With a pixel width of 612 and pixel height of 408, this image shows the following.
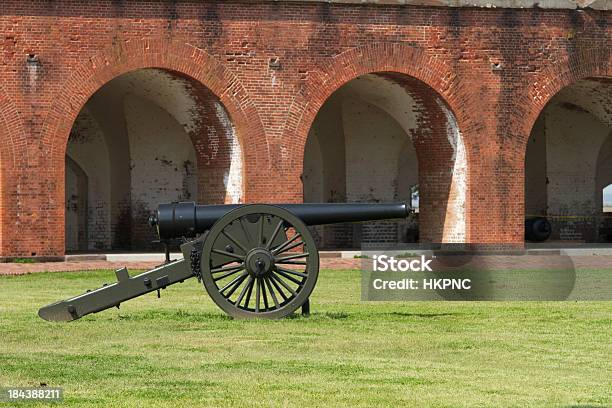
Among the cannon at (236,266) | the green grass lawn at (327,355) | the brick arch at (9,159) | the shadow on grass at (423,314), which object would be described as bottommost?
the green grass lawn at (327,355)

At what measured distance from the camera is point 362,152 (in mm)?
27953

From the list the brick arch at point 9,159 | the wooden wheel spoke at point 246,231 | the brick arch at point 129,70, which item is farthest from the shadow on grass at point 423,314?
the brick arch at point 9,159

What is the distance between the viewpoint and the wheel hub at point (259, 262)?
1242 cm

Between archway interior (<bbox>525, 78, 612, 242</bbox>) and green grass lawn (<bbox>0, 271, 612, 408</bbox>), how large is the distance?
14.6 metres

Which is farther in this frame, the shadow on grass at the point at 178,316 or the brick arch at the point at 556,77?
the brick arch at the point at 556,77

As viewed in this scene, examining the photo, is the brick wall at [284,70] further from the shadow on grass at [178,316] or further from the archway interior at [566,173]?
the shadow on grass at [178,316]

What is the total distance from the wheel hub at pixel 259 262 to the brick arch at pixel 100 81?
33.9ft

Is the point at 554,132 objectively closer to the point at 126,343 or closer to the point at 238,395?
the point at 126,343

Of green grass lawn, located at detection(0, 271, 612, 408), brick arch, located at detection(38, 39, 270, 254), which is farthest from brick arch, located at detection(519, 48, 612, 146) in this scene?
green grass lawn, located at detection(0, 271, 612, 408)

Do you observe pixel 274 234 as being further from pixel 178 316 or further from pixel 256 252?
pixel 178 316

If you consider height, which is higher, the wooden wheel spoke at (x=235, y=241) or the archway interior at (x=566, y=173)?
the archway interior at (x=566, y=173)

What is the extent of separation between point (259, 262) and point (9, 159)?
10.4m

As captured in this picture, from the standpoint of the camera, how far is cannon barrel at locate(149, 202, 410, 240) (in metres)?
12.8

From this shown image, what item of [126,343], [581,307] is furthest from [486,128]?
[126,343]
